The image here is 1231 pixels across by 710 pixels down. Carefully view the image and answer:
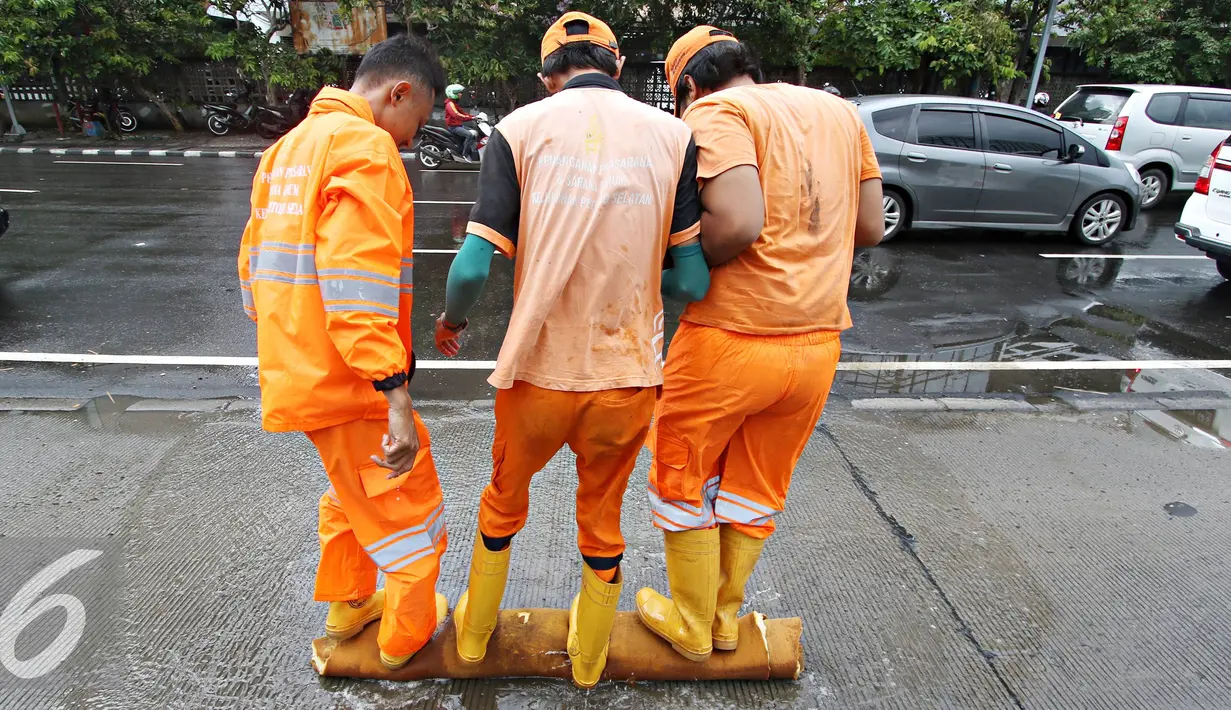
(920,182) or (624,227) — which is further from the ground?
(624,227)

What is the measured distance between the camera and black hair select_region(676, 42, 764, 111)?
84.0 inches

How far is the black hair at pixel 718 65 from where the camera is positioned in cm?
213

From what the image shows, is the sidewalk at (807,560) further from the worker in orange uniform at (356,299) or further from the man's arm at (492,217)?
the man's arm at (492,217)

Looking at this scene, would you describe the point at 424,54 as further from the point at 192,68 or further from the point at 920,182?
the point at 192,68

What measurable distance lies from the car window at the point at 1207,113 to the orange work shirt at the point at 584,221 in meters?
11.6

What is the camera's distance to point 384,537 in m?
2.05

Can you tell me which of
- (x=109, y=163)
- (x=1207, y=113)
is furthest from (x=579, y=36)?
(x=109, y=163)

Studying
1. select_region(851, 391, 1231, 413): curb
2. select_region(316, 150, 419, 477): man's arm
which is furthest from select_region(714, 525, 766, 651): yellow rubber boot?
select_region(851, 391, 1231, 413): curb

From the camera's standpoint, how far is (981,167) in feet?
26.4

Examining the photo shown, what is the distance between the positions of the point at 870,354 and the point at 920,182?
3.78 meters

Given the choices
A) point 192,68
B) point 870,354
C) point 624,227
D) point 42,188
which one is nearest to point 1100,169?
point 870,354

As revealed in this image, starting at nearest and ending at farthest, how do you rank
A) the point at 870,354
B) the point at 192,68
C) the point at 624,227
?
the point at 624,227 → the point at 870,354 → the point at 192,68

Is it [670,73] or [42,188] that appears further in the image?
[42,188]

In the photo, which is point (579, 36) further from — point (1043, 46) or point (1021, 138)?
point (1043, 46)
